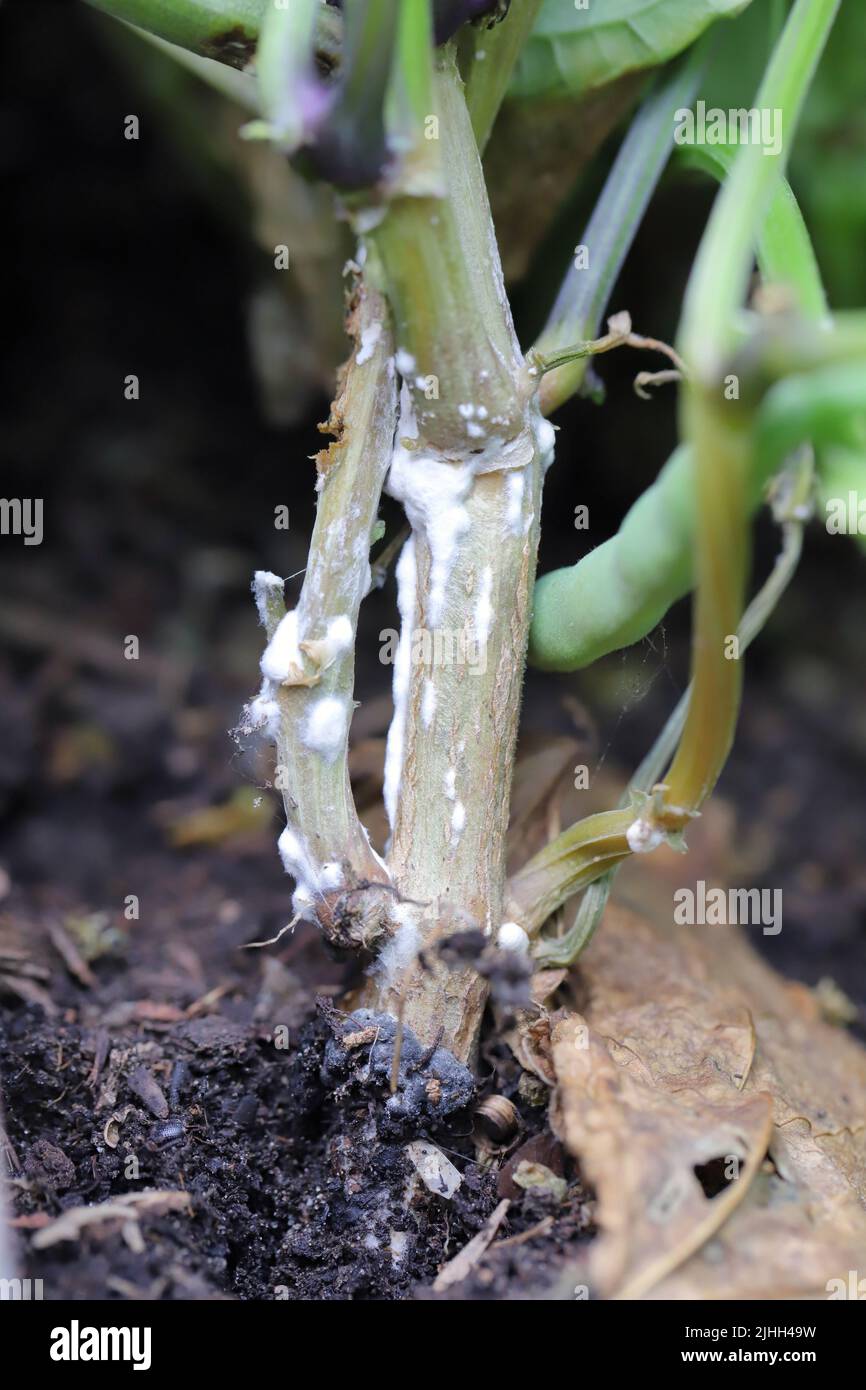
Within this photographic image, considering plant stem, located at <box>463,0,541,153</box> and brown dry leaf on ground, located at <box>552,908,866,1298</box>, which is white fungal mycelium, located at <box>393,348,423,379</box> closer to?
plant stem, located at <box>463,0,541,153</box>

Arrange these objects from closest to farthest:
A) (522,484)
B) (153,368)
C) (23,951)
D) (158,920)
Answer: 1. (522,484)
2. (23,951)
3. (158,920)
4. (153,368)

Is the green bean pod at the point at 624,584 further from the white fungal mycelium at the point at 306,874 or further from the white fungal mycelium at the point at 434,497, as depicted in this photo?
the white fungal mycelium at the point at 306,874

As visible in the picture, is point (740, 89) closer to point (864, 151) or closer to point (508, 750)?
point (864, 151)
